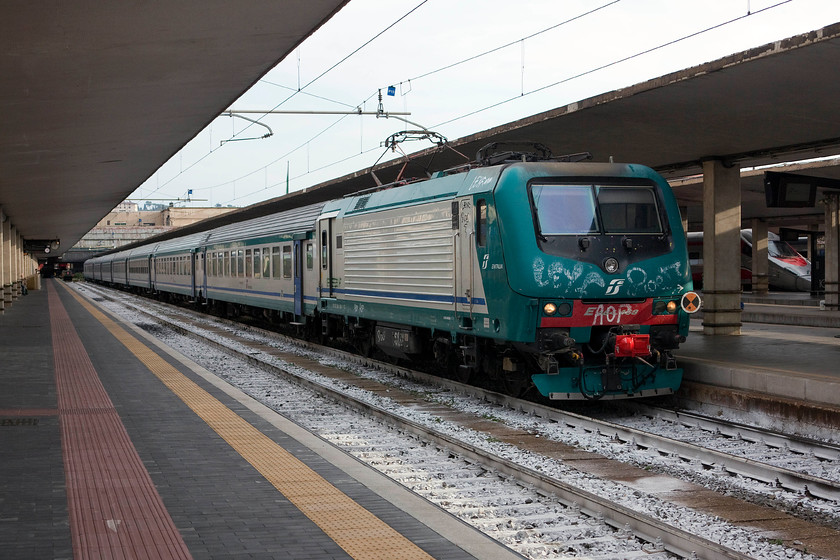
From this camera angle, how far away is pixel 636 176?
35.8 feet

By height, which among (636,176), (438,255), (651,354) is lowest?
(651,354)

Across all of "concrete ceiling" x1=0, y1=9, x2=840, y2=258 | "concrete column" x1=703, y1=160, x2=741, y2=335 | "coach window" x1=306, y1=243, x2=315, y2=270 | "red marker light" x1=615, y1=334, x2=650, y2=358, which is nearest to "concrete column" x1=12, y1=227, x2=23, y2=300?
"concrete ceiling" x1=0, y1=9, x2=840, y2=258

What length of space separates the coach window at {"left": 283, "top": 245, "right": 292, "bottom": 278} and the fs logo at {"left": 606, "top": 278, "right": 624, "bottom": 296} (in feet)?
38.0

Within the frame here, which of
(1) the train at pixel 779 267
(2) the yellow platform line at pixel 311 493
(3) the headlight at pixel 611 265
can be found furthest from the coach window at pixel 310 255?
(1) the train at pixel 779 267

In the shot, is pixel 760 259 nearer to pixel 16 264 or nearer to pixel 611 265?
pixel 611 265

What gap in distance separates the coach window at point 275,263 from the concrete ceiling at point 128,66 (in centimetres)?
364

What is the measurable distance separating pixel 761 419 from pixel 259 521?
6.89 meters

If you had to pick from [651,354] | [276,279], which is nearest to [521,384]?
[651,354]

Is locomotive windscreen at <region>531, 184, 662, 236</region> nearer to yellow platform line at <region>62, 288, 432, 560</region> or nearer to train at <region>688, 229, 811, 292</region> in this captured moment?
yellow platform line at <region>62, 288, 432, 560</region>

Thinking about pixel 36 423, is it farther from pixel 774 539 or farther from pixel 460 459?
pixel 774 539

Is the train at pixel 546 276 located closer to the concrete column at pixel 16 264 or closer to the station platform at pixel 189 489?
the station platform at pixel 189 489

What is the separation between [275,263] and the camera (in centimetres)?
2225

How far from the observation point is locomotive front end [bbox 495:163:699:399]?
399 inches

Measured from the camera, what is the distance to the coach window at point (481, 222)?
10805 millimetres
